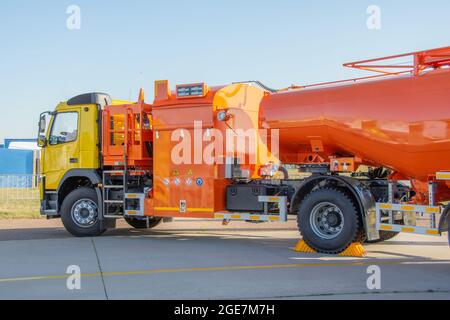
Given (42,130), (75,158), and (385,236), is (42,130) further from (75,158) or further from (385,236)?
(385,236)

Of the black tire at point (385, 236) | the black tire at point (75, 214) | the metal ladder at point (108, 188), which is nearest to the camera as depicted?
the black tire at point (385, 236)

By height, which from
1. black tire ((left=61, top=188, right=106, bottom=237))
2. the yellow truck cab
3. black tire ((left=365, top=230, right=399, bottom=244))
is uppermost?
the yellow truck cab

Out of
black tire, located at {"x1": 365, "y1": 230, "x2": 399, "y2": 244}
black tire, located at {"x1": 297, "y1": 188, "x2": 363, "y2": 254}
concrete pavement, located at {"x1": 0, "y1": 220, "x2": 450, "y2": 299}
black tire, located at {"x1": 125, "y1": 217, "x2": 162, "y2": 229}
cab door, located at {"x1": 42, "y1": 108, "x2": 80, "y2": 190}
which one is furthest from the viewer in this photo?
black tire, located at {"x1": 125, "y1": 217, "x2": 162, "y2": 229}

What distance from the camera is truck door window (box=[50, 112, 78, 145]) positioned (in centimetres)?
1307

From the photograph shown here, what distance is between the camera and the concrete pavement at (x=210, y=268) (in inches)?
273

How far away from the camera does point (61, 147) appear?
13133 millimetres

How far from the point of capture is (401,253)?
1030 centimetres

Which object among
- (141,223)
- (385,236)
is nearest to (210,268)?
(385,236)

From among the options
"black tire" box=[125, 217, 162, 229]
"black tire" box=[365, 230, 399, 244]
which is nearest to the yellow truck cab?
"black tire" box=[125, 217, 162, 229]

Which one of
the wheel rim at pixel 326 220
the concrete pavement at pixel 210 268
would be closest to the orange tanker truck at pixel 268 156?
the wheel rim at pixel 326 220

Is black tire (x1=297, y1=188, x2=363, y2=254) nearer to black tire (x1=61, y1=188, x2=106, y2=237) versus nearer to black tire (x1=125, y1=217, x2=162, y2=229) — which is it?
black tire (x1=61, y1=188, x2=106, y2=237)

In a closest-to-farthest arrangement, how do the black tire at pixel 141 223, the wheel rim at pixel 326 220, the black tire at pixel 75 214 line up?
the wheel rim at pixel 326 220 → the black tire at pixel 75 214 → the black tire at pixel 141 223

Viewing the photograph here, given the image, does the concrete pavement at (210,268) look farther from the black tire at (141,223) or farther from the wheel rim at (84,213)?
the black tire at (141,223)

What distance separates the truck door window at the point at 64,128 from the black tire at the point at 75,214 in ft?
4.19
